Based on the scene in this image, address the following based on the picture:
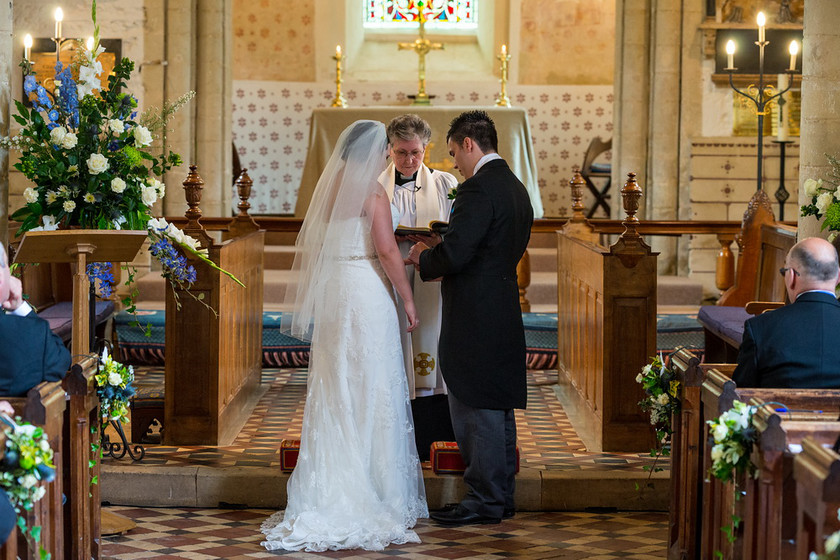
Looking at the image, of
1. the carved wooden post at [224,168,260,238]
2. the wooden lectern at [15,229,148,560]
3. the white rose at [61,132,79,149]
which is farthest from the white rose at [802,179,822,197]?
the carved wooden post at [224,168,260,238]

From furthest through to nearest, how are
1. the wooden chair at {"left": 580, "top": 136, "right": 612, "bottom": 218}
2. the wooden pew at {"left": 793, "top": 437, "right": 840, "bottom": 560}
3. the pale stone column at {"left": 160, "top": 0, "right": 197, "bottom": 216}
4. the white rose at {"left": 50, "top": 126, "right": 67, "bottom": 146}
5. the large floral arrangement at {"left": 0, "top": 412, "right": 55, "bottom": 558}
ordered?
the wooden chair at {"left": 580, "top": 136, "right": 612, "bottom": 218}, the pale stone column at {"left": 160, "top": 0, "right": 197, "bottom": 216}, the white rose at {"left": 50, "top": 126, "right": 67, "bottom": 146}, the large floral arrangement at {"left": 0, "top": 412, "right": 55, "bottom": 558}, the wooden pew at {"left": 793, "top": 437, "right": 840, "bottom": 560}

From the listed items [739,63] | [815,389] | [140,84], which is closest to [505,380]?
[815,389]

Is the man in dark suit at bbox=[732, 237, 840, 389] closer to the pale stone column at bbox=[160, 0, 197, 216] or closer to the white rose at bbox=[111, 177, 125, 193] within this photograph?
the white rose at bbox=[111, 177, 125, 193]

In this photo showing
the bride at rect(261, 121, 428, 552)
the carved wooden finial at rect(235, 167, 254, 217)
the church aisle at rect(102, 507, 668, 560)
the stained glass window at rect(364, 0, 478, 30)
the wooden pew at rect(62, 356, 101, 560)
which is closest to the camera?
→ the wooden pew at rect(62, 356, 101, 560)

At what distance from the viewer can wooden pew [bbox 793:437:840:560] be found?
2562mm

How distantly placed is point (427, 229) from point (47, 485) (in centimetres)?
227

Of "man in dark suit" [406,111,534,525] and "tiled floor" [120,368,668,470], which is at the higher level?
"man in dark suit" [406,111,534,525]

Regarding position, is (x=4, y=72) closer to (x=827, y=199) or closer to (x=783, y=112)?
(x=827, y=199)

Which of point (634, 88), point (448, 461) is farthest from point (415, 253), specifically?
point (634, 88)

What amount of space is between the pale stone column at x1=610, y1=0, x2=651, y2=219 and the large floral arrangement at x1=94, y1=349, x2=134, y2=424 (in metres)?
7.35

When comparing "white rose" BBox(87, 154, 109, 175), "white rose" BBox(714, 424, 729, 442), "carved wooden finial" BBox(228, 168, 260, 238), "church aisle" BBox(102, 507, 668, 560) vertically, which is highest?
"white rose" BBox(87, 154, 109, 175)

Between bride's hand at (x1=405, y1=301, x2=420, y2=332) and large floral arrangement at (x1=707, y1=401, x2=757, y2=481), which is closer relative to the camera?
large floral arrangement at (x1=707, y1=401, x2=757, y2=481)


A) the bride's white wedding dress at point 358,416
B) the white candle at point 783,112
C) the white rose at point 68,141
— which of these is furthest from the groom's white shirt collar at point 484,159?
the white candle at point 783,112

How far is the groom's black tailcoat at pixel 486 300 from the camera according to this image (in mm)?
4719
